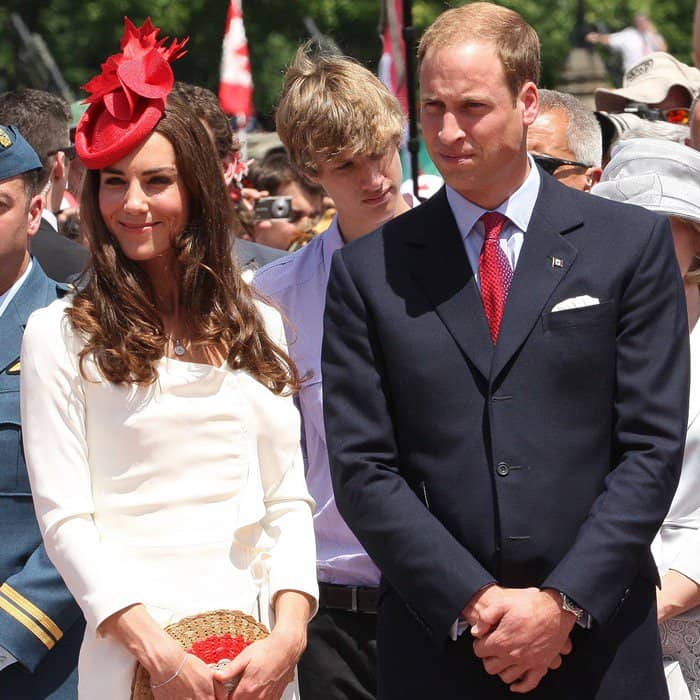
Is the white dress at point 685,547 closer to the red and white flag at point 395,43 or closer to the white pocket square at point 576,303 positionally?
the white pocket square at point 576,303

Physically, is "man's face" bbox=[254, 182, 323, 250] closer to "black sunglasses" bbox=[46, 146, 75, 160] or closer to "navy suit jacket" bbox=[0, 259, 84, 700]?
"black sunglasses" bbox=[46, 146, 75, 160]

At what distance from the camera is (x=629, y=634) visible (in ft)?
11.3

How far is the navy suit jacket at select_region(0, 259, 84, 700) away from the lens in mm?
3838

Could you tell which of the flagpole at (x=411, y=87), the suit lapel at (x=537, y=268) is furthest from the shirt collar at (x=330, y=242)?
the flagpole at (x=411, y=87)

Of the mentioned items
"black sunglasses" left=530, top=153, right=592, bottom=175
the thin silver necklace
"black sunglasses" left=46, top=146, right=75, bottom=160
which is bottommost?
"black sunglasses" left=46, top=146, right=75, bottom=160

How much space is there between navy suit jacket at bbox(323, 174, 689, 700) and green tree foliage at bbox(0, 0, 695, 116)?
81.5 feet

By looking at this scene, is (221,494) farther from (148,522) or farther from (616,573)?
(616,573)

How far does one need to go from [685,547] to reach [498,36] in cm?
150

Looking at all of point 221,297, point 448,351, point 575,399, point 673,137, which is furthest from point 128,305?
point 673,137

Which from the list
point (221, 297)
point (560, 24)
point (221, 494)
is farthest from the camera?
point (560, 24)

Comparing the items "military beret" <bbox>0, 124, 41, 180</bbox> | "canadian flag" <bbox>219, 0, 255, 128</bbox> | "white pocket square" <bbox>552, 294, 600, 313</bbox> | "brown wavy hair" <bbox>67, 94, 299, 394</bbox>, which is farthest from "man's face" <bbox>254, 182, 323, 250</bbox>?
"white pocket square" <bbox>552, 294, 600, 313</bbox>

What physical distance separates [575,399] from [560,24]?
25907 millimetres

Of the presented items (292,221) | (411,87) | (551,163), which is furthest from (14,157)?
(292,221)

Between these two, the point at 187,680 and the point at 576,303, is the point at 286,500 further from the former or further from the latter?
the point at 576,303
